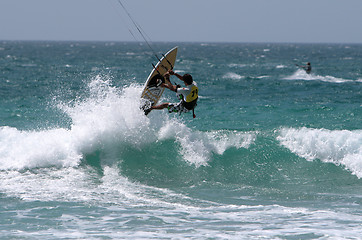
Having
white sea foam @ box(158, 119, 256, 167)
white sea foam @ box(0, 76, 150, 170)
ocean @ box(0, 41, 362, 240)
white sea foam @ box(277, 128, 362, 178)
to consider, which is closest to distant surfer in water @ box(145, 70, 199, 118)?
ocean @ box(0, 41, 362, 240)

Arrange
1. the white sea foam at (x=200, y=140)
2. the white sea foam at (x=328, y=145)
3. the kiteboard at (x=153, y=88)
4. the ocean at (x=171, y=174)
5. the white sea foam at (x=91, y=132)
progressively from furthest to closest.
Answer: the white sea foam at (x=200, y=140) < the white sea foam at (x=328, y=145) < the kiteboard at (x=153, y=88) < the white sea foam at (x=91, y=132) < the ocean at (x=171, y=174)

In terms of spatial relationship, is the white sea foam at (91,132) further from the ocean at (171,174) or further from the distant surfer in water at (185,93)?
the distant surfer in water at (185,93)

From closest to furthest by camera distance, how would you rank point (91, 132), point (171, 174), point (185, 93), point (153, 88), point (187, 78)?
point (187, 78) → point (185, 93) → point (171, 174) → point (153, 88) → point (91, 132)

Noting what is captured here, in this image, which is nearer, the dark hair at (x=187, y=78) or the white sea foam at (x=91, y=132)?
the dark hair at (x=187, y=78)

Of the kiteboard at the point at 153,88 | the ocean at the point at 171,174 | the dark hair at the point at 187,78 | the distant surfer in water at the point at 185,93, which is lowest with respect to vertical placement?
the ocean at the point at 171,174

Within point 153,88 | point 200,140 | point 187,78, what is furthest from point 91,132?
point 187,78

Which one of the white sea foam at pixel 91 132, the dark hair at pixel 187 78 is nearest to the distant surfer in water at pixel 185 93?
the dark hair at pixel 187 78

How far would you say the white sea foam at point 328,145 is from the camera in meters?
12.5

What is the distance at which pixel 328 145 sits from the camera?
12.9 m

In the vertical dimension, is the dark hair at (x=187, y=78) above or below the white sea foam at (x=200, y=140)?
above

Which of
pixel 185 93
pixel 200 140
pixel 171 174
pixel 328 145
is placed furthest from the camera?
pixel 328 145

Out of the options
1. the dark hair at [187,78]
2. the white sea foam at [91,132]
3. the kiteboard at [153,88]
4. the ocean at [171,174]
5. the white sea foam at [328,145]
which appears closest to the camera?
the ocean at [171,174]

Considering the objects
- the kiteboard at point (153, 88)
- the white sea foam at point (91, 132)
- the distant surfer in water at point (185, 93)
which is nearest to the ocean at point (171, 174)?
the white sea foam at point (91, 132)

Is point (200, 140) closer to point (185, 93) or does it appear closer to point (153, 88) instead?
point (153, 88)
